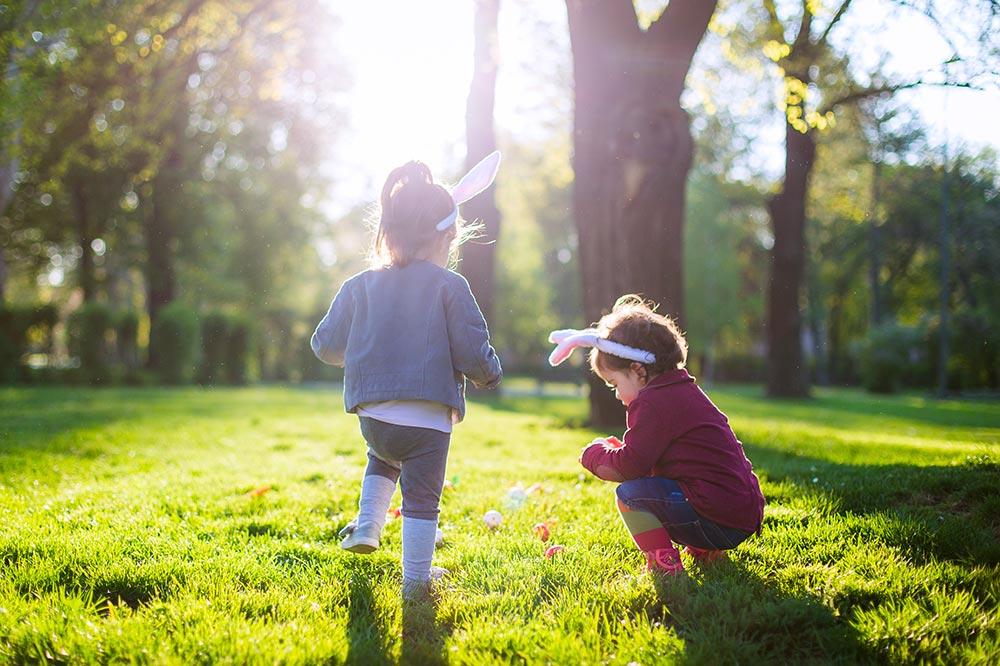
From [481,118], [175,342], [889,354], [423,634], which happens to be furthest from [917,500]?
[889,354]

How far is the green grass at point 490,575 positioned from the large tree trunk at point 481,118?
9.44 metres

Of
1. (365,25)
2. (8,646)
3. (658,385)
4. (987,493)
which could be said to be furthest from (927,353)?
(8,646)

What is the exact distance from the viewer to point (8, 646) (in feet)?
7.87

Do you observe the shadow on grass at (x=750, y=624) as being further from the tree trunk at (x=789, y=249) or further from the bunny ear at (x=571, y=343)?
the tree trunk at (x=789, y=249)

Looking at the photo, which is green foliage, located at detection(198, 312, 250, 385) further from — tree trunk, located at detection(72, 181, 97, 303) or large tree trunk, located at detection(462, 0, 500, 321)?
large tree trunk, located at detection(462, 0, 500, 321)

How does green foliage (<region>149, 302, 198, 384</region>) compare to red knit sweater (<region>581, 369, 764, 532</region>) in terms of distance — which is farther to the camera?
green foliage (<region>149, 302, 198, 384</region>)

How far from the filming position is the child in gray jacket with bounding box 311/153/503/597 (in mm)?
3104

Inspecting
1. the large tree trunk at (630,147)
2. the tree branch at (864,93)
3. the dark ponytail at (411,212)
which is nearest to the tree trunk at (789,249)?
the tree branch at (864,93)

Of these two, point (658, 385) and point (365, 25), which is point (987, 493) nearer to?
point (658, 385)

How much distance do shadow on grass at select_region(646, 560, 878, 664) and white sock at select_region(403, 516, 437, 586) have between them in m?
0.93

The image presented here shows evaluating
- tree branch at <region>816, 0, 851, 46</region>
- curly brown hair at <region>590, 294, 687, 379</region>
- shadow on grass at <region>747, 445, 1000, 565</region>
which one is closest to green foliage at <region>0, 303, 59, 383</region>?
tree branch at <region>816, 0, 851, 46</region>

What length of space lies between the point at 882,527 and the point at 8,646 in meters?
3.69

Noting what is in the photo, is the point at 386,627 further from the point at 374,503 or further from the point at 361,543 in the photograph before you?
the point at 374,503

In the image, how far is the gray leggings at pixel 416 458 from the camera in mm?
3098
